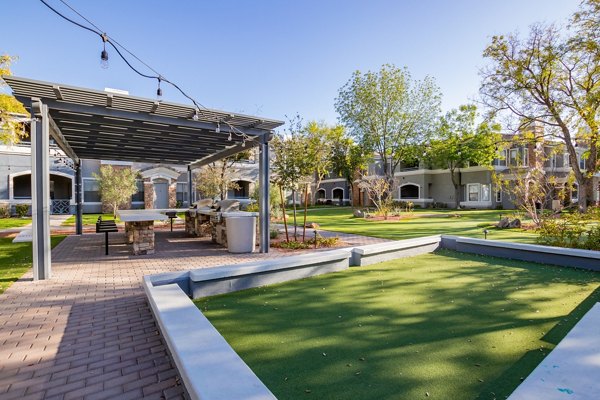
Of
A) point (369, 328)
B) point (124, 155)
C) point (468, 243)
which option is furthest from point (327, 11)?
point (369, 328)

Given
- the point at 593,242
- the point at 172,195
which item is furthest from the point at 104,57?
the point at 172,195

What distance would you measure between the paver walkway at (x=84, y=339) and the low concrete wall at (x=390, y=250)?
133 inches

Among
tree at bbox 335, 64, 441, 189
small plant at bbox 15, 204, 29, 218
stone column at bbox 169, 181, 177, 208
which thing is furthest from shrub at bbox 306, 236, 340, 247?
small plant at bbox 15, 204, 29, 218

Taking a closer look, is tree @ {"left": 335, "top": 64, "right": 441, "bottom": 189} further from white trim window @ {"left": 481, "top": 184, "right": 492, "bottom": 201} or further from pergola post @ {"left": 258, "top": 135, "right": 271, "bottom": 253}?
pergola post @ {"left": 258, "top": 135, "right": 271, "bottom": 253}

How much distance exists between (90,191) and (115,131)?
17.6 metres

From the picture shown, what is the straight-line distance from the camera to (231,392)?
206 centimetres

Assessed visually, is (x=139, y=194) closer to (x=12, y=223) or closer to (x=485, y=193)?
(x=12, y=223)

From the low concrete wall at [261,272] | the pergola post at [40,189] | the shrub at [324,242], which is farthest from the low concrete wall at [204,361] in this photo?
the shrub at [324,242]

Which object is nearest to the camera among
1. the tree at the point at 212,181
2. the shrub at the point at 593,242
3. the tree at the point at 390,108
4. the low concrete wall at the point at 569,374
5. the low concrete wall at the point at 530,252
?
the low concrete wall at the point at 569,374

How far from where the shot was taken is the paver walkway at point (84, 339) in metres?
2.79

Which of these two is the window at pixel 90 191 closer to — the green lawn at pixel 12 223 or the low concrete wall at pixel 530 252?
the green lawn at pixel 12 223

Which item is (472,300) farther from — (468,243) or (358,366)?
(468,243)

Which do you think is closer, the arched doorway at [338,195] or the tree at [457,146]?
the tree at [457,146]

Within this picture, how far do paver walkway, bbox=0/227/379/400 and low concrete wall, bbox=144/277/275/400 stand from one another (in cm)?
39
